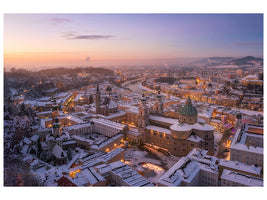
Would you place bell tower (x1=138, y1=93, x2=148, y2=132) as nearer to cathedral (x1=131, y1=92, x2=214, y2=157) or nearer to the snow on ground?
cathedral (x1=131, y1=92, x2=214, y2=157)

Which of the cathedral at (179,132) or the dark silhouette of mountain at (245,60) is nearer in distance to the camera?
the dark silhouette of mountain at (245,60)

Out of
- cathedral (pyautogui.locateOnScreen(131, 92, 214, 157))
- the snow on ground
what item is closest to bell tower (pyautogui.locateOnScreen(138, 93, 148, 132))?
cathedral (pyautogui.locateOnScreen(131, 92, 214, 157))

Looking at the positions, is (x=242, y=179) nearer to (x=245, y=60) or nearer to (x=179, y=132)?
(x=179, y=132)

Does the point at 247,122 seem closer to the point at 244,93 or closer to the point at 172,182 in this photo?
the point at 244,93

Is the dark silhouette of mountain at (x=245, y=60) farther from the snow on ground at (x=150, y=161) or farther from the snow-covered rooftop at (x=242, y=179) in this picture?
the snow on ground at (x=150, y=161)

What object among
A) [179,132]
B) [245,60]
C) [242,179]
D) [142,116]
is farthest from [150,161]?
[245,60]

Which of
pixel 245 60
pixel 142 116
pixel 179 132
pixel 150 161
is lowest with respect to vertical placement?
pixel 150 161

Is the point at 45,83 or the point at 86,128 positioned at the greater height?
the point at 45,83

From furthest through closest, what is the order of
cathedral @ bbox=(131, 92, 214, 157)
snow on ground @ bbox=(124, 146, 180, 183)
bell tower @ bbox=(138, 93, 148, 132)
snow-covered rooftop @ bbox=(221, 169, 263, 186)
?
bell tower @ bbox=(138, 93, 148, 132), cathedral @ bbox=(131, 92, 214, 157), snow on ground @ bbox=(124, 146, 180, 183), snow-covered rooftop @ bbox=(221, 169, 263, 186)

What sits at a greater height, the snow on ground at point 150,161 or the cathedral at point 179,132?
the cathedral at point 179,132

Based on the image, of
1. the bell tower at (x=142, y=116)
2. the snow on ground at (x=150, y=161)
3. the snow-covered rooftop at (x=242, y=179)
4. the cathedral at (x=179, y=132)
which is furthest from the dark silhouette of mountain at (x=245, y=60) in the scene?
the snow on ground at (x=150, y=161)

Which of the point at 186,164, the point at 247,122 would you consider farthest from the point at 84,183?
the point at 247,122
